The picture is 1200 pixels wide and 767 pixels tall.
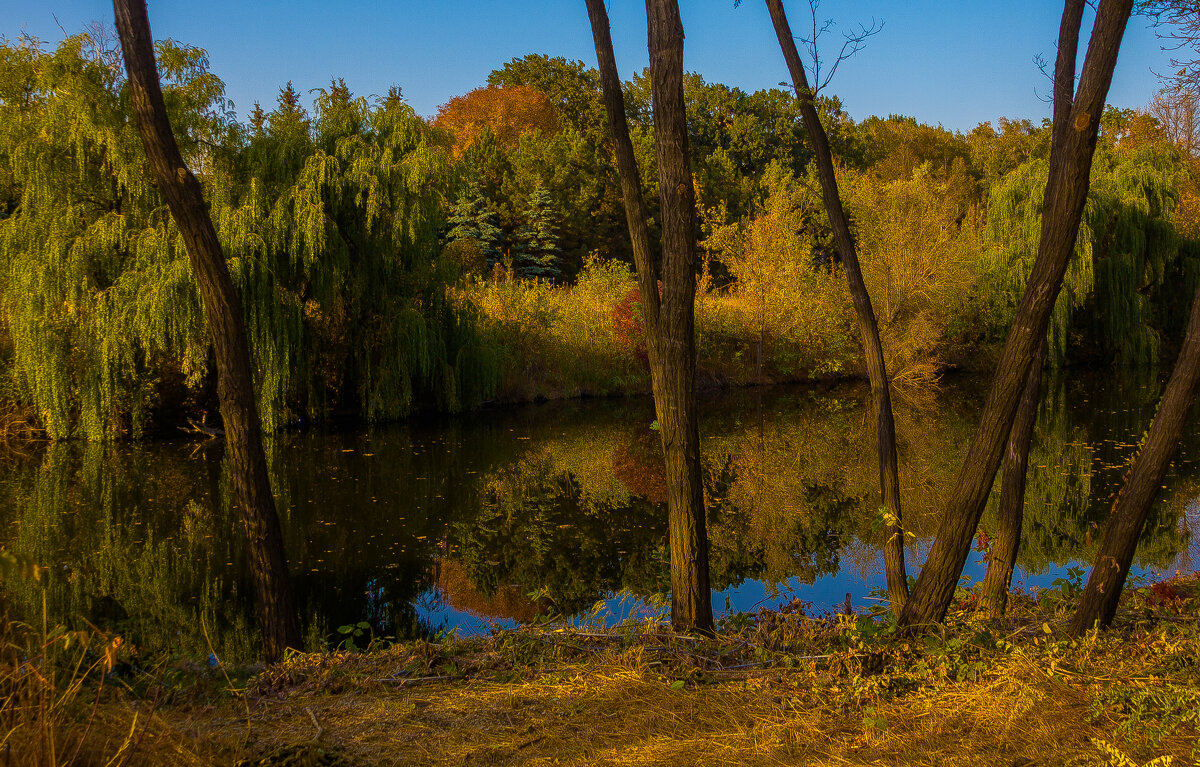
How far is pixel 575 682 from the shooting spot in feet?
10.8

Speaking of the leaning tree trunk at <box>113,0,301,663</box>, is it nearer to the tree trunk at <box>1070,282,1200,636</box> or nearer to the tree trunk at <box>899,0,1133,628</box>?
the tree trunk at <box>899,0,1133,628</box>

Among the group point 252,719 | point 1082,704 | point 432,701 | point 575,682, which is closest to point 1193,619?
point 1082,704

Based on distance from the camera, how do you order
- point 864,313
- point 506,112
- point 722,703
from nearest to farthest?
point 722,703, point 864,313, point 506,112

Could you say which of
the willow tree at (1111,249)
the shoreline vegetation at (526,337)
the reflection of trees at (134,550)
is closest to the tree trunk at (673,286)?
the shoreline vegetation at (526,337)

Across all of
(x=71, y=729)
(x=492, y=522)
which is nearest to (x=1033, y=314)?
(x=71, y=729)

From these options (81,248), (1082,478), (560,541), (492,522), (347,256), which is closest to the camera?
(560,541)

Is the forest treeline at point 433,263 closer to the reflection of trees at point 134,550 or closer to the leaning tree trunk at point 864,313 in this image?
the leaning tree trunk at point 864,313

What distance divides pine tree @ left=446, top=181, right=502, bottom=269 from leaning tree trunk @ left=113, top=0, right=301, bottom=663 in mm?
24032

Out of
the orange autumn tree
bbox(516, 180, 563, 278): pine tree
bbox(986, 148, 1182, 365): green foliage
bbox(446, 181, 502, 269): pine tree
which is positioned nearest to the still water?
bbox(986, 148, 1182, 365): green foliage

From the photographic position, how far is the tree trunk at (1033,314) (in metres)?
3.12

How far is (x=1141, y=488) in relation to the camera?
3.15 metres

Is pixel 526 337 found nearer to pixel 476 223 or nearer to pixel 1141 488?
pixel 476 223

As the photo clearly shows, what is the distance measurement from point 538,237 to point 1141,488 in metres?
27.7

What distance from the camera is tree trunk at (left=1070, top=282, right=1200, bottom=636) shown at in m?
2.99
